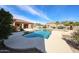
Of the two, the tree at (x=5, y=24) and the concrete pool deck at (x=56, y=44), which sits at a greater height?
the tree at (x=5, y=24)

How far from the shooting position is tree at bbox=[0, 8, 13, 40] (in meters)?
Answer: 3.33

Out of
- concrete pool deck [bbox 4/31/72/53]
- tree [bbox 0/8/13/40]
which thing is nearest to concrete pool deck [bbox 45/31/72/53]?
concrete pool deck [bbox 4/31/72/53]

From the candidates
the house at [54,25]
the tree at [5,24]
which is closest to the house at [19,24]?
the tree at [5,24]

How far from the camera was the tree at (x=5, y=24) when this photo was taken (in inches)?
131

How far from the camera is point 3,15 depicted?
3.36 metres

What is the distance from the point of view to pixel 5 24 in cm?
337

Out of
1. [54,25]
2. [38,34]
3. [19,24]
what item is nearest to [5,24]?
[19,24]

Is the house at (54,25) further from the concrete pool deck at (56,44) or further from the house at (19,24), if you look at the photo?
the house at (19,24)

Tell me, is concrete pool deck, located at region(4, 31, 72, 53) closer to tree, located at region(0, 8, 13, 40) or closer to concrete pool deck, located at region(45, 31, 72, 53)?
concrete pool deck, located at region(45, 31, 72, 53)

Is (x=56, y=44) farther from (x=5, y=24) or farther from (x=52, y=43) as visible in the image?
(x=5, y=24)

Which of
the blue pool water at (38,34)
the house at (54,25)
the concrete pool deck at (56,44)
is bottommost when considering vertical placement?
the concrete pool deck at (56,44)
